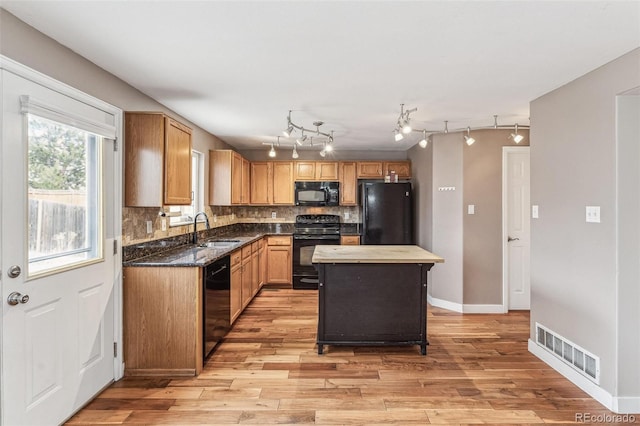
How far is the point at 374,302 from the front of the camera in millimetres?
3141

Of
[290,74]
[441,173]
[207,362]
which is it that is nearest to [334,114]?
[290,74]

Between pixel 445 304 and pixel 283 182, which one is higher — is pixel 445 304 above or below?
below

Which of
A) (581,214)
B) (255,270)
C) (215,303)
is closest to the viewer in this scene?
(581,214)

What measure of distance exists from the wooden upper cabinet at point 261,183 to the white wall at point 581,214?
391cm

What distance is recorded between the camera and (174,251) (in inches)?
134

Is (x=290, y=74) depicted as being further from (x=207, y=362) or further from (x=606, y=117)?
(x=207, y=362)

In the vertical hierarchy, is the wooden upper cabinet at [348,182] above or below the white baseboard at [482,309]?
above

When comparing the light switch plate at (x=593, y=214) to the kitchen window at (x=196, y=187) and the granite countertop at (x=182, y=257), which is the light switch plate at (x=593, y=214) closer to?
the granite countertop at (x=182, y=257)

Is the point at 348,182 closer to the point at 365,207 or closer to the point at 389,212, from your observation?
the point at 365,207

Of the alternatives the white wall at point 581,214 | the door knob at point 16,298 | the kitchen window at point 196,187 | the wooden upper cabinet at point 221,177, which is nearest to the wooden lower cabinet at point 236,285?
the kitchen window at point 196,187

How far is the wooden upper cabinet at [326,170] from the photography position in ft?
19.2

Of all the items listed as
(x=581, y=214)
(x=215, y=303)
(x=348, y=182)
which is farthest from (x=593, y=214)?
(x=348, y=182)

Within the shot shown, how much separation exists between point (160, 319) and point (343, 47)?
2406 mm

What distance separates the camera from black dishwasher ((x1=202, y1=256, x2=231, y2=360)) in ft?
9.36
